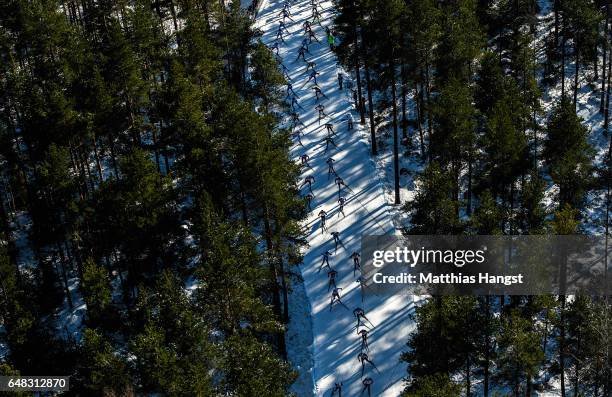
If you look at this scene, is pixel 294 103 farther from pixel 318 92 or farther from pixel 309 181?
pixel 309 181

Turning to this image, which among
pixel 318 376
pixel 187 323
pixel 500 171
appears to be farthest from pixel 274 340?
pixel 500 171

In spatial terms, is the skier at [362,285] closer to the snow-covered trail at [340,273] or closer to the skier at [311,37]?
the snow-covered trail at [340,273]

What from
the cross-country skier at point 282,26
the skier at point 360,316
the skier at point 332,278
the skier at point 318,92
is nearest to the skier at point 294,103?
A: the skier at point 318,92

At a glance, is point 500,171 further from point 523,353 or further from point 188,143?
point 188,143

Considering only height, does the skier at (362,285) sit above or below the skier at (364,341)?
above

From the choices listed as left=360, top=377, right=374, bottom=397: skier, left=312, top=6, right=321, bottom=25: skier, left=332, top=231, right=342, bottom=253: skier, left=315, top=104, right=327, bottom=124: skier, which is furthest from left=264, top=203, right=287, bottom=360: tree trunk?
left=312, top=6, right=321, bottom=25: skier

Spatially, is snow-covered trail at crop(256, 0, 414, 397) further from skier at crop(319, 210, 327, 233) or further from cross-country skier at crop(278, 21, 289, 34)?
cross-country skier at crop(278, 21, 289, 34)

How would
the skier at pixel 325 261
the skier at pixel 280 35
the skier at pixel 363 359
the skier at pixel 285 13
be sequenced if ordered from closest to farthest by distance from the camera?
the skier at pixel 363 359, the skier at pixel 325 261, the skier at pixel 280 35, the skier at pixel 285 13

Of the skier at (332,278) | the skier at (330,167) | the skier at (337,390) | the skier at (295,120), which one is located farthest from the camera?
the skier at (295,120)

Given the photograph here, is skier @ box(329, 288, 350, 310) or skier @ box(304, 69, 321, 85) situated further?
skier @ box(304, 69, 321, 85)
